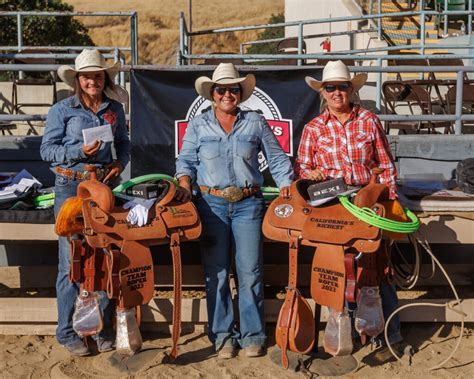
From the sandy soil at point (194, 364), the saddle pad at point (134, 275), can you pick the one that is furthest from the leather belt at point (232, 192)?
the sandy soil at point (194, 364)

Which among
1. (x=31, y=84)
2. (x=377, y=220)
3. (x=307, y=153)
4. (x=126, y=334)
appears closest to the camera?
(x=377, y=220)

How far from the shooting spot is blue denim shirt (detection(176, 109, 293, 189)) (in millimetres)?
4027

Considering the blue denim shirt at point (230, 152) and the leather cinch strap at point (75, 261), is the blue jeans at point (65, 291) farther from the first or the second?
the blue denim shirt at point (230, 152)

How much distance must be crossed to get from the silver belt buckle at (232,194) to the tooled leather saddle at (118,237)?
20 cm

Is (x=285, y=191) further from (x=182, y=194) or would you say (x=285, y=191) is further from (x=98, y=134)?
(x=98, y=134)

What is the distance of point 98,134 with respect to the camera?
3.98 m

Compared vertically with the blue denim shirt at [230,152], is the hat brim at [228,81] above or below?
Answer: above

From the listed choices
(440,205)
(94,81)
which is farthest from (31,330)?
(440,205)

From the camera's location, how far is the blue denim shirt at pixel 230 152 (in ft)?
13.2

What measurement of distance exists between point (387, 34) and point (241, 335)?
11.4 meters

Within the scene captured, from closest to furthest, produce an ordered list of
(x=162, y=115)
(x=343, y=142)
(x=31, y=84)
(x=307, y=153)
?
(x=343, y=142) → (x=307, y=153) → (x=162, y=115) → (x=31, y=84)

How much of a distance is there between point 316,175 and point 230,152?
0.53 metres

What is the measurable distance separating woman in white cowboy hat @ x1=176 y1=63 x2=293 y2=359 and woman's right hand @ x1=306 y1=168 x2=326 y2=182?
0.12 meters

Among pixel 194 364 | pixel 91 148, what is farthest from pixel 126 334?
pixel 91 148
